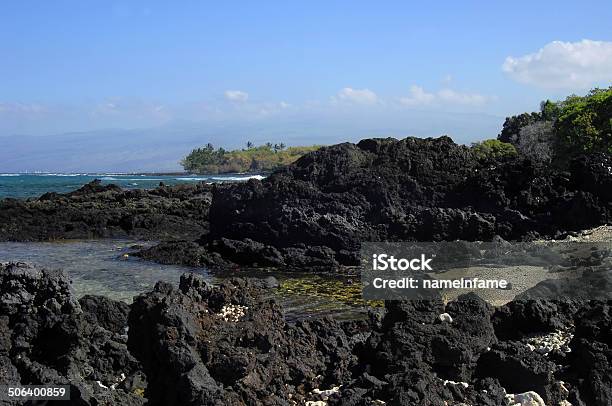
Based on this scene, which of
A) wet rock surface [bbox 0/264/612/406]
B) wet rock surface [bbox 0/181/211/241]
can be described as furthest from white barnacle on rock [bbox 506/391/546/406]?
wet rock surface [bbox 0/181/211/241]

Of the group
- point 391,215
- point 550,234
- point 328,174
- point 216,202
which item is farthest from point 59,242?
point 550,234

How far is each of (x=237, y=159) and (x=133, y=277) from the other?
482 feet

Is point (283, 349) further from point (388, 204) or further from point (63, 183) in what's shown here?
point (63, 183)

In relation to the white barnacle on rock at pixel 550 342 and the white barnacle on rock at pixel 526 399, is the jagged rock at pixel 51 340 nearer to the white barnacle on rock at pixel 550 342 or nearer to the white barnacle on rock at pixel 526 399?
the white barnacle on rock at pixel 526 399

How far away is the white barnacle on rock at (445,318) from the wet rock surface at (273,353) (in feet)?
0.08

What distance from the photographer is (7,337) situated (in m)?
7.82

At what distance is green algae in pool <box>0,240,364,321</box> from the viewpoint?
1377 cm

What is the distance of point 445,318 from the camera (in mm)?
8414

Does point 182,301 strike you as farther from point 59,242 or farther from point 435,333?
point 59,242

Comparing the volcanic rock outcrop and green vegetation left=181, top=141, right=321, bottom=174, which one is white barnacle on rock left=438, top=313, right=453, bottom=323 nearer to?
the volcanic rock outcrop

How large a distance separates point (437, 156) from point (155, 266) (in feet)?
30.6

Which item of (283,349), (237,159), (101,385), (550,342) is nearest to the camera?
(283,349)

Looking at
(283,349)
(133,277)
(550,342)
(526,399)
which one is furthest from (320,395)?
(133,277)

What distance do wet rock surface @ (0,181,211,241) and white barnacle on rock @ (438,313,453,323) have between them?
19384 mm
